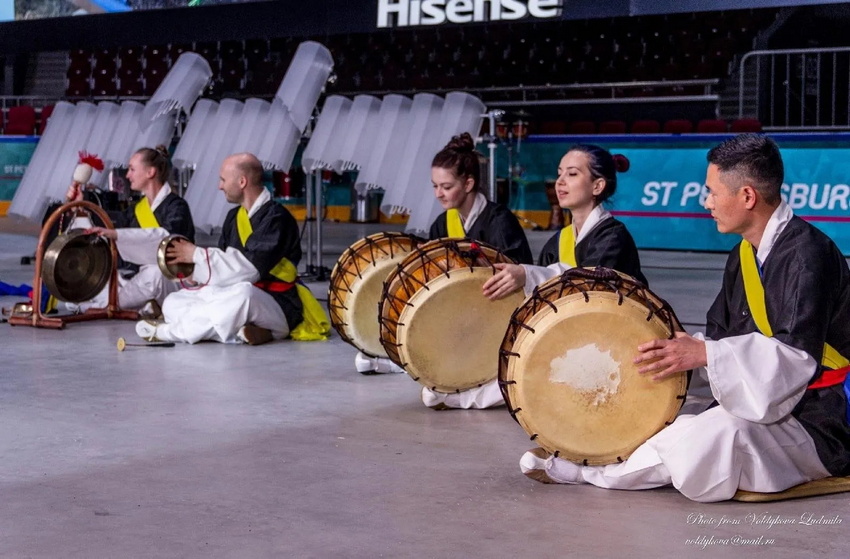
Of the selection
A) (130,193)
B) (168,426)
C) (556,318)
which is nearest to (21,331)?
(168,426)

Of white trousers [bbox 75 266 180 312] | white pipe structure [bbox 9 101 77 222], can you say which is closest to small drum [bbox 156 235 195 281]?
white trousers [bbox 75 266 180 312]

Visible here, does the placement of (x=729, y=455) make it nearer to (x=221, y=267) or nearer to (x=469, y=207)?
(x=469, y=207)

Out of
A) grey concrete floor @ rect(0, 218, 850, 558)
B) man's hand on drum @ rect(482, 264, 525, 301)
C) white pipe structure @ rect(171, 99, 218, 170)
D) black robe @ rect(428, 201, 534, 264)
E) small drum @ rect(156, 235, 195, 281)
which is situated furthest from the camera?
white pipe structure @ rect(171, 99, 218, 170)

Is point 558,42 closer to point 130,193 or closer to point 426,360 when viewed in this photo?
point 130,193

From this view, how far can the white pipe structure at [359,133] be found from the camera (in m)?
7.64

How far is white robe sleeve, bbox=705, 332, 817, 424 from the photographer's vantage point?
257 cm

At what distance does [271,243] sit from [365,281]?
41.9 inches

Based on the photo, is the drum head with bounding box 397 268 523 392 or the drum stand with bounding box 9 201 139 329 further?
the drum stand with bounding box 9 201 139 329

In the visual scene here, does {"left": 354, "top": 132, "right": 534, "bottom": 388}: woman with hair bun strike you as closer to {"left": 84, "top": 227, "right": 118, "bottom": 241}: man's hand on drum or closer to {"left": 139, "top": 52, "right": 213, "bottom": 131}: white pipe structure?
{"left": 84, "top": 227, "right": 118, "bottom": 241}: man's hand on drum

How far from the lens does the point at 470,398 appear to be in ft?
12.8

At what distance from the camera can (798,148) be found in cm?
931

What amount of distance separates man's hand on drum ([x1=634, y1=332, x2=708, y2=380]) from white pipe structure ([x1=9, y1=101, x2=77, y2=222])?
771cm

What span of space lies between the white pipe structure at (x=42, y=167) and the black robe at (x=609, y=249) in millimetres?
6880

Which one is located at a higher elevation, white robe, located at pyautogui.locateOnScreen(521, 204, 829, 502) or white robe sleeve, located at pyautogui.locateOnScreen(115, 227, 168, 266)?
white robe sleeve, located at pyautogui.locateOnScreen(115, 227, 168, 266)
